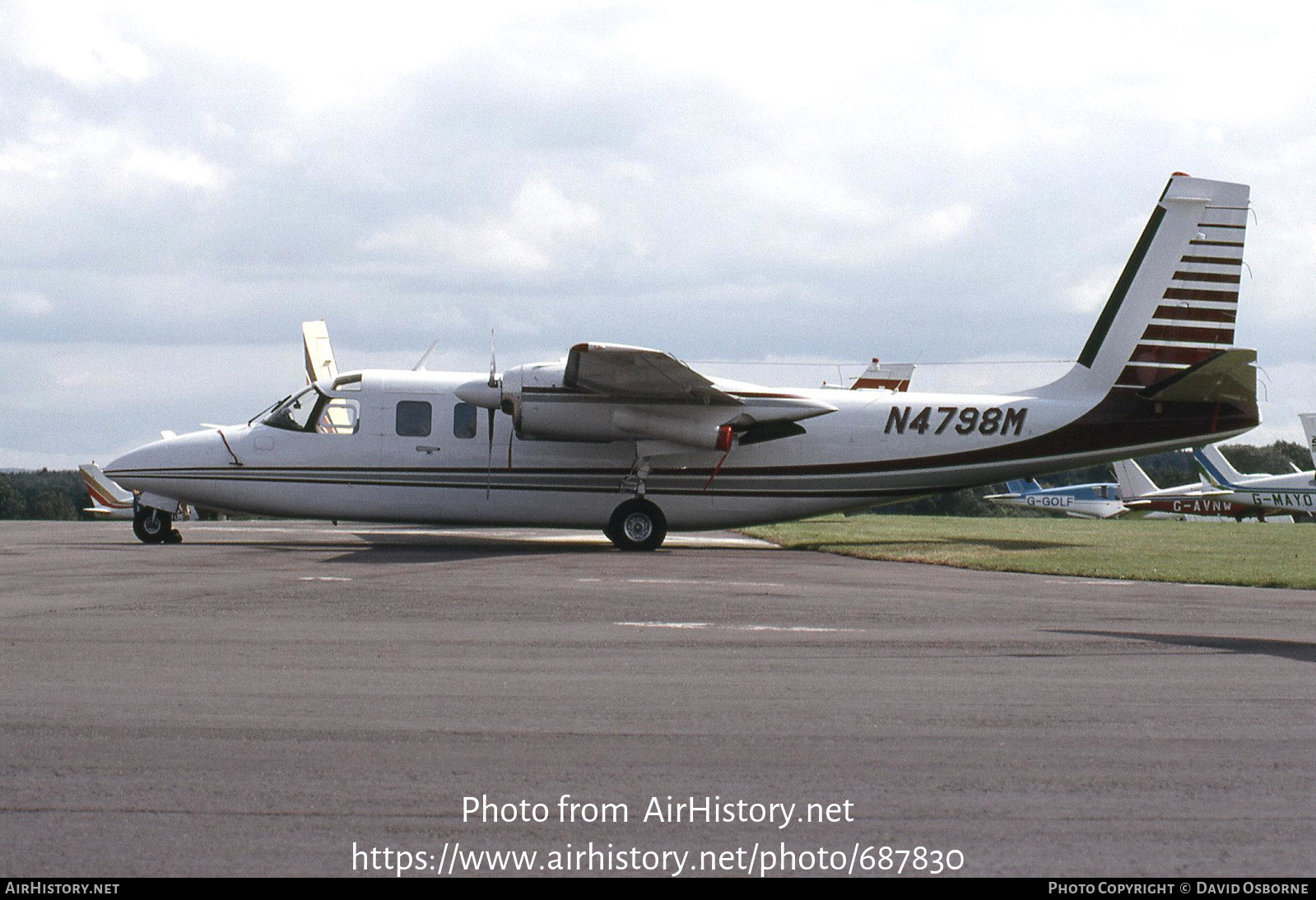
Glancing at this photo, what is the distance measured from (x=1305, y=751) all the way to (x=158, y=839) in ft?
16.8

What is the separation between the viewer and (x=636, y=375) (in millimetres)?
20844

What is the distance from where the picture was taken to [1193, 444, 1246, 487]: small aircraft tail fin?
60.6 metres

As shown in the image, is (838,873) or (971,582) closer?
(838,873)

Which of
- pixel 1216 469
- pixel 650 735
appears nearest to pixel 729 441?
pixel 650 735

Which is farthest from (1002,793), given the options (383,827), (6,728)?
(6,728)

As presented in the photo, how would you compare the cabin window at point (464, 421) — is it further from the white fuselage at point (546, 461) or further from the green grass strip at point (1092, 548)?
the green grass strip at point (1092, 548)

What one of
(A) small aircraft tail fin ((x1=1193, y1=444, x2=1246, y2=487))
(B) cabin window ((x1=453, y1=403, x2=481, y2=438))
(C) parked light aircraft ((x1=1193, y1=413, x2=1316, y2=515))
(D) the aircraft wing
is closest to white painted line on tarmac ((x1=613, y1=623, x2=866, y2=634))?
(D) the aircraft wing

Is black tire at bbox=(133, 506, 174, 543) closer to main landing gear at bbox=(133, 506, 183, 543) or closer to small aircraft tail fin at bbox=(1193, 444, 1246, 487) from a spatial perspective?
main landing gear at bbox=(133, 506, 183, 543)

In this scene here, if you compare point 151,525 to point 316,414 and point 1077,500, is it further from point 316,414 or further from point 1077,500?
point 1077,500

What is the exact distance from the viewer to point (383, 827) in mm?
4719

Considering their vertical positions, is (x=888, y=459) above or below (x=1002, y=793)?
above

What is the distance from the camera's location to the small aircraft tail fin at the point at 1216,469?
2386 inches

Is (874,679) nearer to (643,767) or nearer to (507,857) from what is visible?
(643,767)

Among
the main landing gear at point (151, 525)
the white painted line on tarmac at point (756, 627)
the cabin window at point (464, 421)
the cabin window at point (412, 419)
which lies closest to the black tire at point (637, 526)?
the cabin window at point (464, 421)
